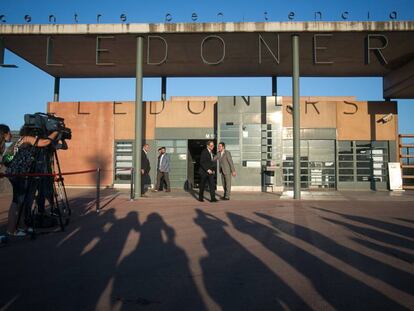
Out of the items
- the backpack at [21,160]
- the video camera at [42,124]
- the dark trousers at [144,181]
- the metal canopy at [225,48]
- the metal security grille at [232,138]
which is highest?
the metal canopy at [225,48]

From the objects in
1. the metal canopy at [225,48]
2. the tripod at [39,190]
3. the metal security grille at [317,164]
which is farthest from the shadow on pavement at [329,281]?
the metal security grille at [317,164]

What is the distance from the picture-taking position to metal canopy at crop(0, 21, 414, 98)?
41.8ft

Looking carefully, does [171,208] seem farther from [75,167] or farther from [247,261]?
[75,167]

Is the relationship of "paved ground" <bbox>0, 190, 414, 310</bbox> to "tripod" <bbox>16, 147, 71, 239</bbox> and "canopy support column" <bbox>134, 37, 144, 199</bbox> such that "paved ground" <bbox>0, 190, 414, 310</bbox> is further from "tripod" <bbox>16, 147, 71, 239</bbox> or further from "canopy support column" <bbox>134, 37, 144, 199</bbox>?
"canopy support column" <bbox>134, 37, 144, 199</bbox>

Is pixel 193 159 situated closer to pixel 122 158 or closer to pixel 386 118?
pixel 122 158

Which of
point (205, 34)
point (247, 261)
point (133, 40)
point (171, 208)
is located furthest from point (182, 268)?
point (133, 40)

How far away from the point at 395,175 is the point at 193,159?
9.23 m

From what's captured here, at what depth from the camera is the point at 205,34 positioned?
13180 millimetres

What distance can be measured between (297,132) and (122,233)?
7622 millimetres

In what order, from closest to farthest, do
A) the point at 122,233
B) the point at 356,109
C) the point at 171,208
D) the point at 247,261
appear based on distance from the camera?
the point at 247,261
the point at 122,233
the point at 171,208
the point at 356,109

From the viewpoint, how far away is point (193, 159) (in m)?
18.8

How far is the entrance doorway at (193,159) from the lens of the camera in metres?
17.7

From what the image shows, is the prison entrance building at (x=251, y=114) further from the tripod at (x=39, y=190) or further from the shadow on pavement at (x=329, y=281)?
the shadow on pavement at (x=329, y=281)

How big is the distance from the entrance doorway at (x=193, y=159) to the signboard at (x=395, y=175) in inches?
323
